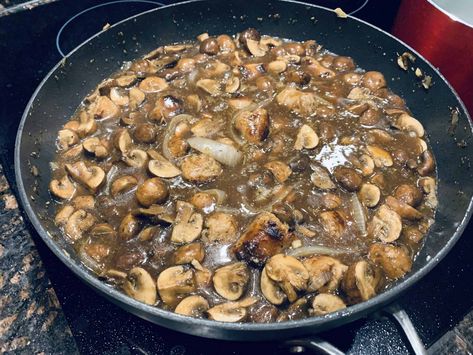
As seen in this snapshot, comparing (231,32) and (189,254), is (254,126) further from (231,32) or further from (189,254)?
(231,32)

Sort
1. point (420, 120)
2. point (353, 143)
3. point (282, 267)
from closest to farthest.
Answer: point (282, 267), point (353, 143), point (420, 120)

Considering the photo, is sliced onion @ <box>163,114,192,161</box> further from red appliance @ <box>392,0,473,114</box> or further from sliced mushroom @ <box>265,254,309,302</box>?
red appliance @ <box>392,0,473,114</box>

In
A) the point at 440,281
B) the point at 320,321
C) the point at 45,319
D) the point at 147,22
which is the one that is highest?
the point at 147,22

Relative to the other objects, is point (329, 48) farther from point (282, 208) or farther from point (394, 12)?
point (282, 208)

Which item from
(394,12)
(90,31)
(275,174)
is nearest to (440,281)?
(275,174)

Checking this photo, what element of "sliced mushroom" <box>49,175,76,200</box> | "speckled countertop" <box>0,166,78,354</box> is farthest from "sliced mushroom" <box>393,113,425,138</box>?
"speckled countertop" <box>0,166,78,354</box>
